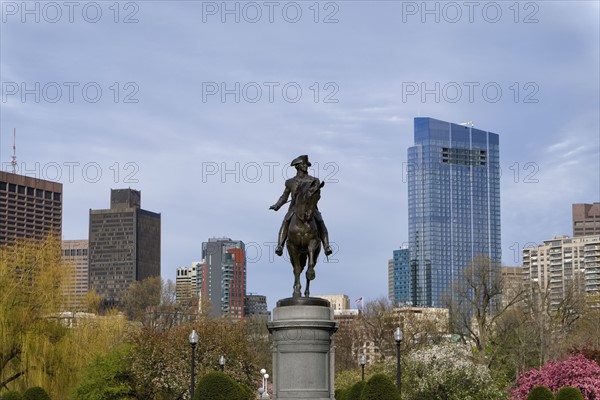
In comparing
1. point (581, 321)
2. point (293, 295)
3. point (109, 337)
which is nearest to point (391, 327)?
point (581, 321)

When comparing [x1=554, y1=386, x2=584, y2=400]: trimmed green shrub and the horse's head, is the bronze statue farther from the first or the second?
[x1=554, y1=386, x2=584, y2=400]: trimmed green shrub

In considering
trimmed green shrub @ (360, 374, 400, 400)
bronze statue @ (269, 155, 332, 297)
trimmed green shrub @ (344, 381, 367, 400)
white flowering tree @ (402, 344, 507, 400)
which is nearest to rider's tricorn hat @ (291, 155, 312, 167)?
bronze statue @ (269, 155, 332, 297)

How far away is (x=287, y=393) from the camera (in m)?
29.4

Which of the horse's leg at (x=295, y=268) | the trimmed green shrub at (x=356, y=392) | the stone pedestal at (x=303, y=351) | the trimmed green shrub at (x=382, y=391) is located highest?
the horse's leg at (x=295, y=268)

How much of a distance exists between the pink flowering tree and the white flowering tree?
2149mm

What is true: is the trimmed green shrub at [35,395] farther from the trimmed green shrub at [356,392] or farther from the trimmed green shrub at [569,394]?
the trimmed green shrub at [569,394]

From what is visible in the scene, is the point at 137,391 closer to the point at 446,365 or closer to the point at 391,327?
the point at 446,365

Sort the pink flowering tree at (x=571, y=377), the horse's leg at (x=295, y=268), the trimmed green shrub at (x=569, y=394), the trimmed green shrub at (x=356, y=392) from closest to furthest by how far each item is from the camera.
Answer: the horse's leg at (x=295, y=268)
the trimmed green shrub at (x=569, y=394)
the trimmed green shrub at (x=356, y=392)
the pink flowering tree at (x=571, y=377)

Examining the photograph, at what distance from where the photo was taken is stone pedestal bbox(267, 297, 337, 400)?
96.4 ft

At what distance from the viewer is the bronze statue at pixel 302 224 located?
98.3 ft

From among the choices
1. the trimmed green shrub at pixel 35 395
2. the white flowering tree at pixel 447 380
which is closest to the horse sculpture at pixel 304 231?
the trimmed green shrub at pixel 35 395

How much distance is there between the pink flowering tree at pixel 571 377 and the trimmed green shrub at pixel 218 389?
63.3ft

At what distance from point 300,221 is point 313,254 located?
955 mm

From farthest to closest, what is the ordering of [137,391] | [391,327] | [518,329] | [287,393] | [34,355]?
[391,327] → [518,329] → [137,391] → [34,355] → [287,393]
